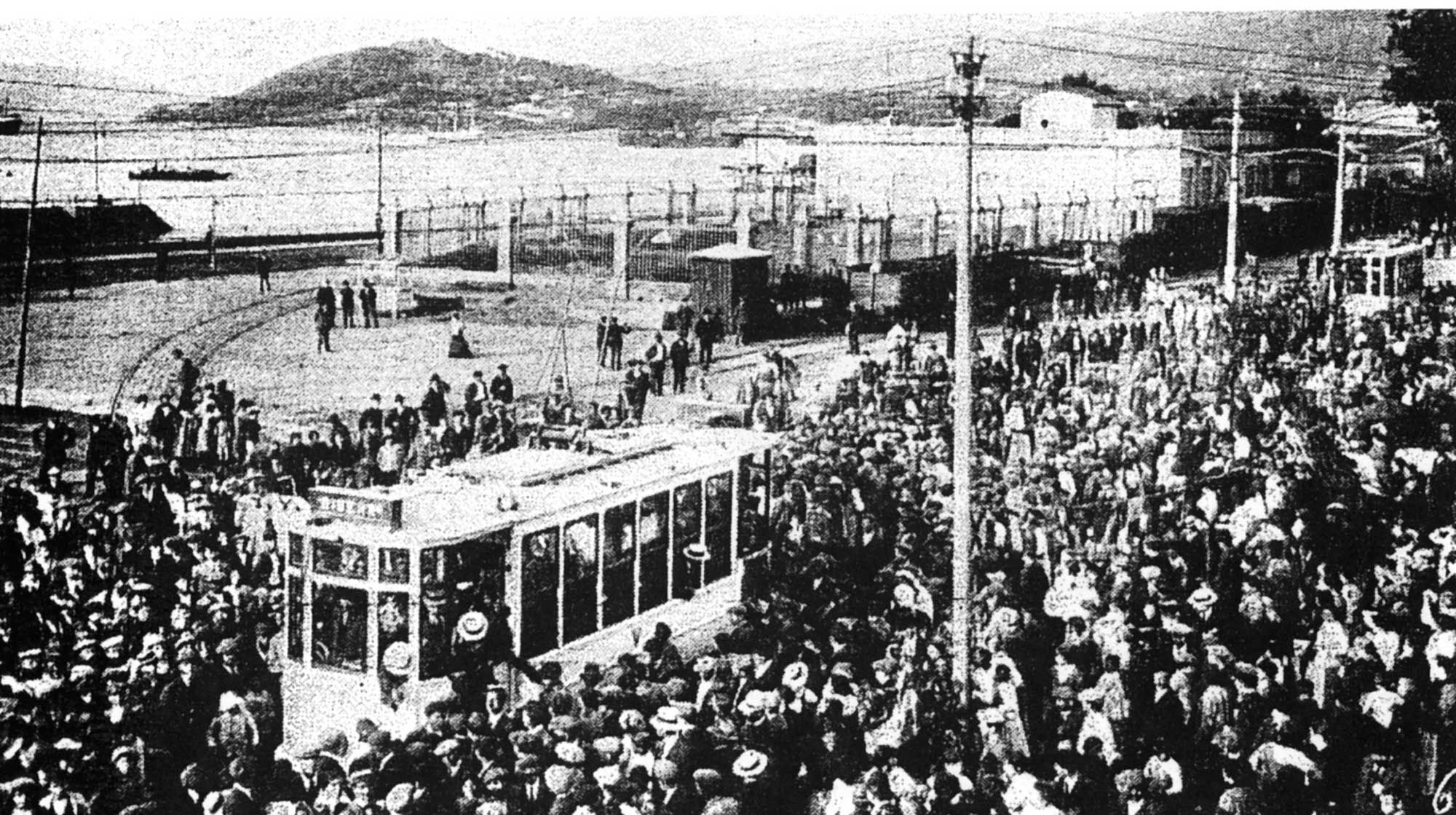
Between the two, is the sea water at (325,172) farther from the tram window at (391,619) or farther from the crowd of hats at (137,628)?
the tram window at (391,619)

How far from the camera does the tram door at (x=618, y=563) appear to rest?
654cm

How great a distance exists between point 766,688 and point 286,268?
344 centimetres

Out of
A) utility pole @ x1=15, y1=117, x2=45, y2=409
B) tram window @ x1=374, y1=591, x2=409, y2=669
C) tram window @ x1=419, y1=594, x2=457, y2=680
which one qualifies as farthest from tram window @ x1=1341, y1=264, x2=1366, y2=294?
utility pole @ x1=15, y1=117, x2=45, y2=409

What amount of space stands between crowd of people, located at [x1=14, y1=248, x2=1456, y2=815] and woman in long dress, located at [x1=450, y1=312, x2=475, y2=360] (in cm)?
25

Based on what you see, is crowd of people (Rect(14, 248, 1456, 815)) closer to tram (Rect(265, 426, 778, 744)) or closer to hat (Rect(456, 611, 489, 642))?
hat (Rect(456, 611, 489, 642))

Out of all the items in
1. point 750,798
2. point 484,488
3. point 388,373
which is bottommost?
point 750,798

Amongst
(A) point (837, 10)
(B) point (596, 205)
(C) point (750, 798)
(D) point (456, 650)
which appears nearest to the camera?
(C) point (750, 798)

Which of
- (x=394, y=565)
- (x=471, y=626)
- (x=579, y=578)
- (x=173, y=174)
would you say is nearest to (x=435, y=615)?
(x=471, y=626)

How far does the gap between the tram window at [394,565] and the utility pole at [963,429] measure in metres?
2.39

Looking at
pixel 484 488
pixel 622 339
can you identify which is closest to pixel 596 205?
pixel 622 339

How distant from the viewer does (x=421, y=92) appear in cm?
732

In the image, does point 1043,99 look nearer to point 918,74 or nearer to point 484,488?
point 918,74

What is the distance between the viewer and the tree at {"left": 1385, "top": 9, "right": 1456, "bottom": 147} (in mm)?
7000

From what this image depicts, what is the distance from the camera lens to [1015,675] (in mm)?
6102
